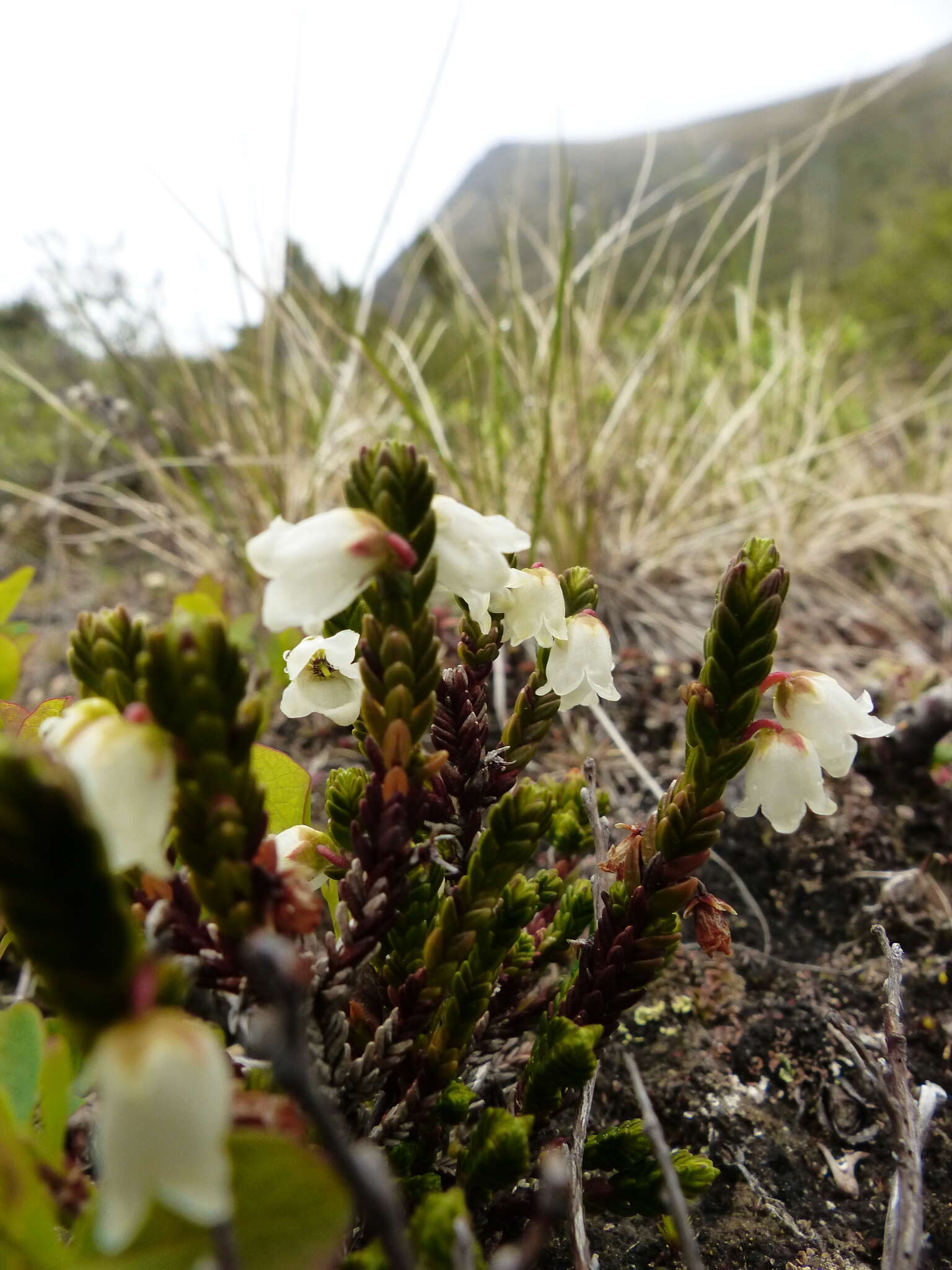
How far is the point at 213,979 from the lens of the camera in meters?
0.70

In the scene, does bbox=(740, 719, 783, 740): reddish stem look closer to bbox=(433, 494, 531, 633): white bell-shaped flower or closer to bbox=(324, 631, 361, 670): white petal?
bbox=(433, 494, 531, 633): white bell-shaped flower

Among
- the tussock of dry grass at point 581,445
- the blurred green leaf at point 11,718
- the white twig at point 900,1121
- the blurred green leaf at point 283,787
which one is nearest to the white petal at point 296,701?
the blurred green leaf at point 283,787

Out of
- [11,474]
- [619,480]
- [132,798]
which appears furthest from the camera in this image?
[11,474]

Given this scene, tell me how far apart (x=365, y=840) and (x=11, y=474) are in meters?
7.50

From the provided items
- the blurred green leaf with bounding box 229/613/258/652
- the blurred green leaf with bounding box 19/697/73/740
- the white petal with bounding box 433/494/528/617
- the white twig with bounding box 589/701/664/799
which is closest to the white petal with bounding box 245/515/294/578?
the white petal with bounding box 433/494/528/617

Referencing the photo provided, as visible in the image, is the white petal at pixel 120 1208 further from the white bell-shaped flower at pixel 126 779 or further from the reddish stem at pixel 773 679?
the reddish stem at pixel 773 679

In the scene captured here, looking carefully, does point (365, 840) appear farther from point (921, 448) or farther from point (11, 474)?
point (11, 474)

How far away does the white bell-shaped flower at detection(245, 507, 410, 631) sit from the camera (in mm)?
658

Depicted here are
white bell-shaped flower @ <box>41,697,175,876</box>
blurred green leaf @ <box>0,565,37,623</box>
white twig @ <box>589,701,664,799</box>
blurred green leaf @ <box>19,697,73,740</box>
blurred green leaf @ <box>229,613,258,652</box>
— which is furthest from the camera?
blurred green leaf @ <box>229,613,258,652</box>

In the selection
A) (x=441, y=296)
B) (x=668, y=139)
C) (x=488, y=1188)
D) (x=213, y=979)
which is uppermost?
(x=668, y=139)

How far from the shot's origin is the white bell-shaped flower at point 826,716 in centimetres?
82

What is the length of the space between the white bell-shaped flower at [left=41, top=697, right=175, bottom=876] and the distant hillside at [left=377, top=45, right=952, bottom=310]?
116 inches

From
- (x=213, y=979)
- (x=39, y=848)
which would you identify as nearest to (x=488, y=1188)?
(x=213, y=979)

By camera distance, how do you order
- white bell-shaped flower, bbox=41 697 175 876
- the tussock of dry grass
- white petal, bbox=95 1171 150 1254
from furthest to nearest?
the tussock of dry grass
white bell-shaped flower, bbox=41 697 175 876
white petal, bbox=95 1171 150 1254
